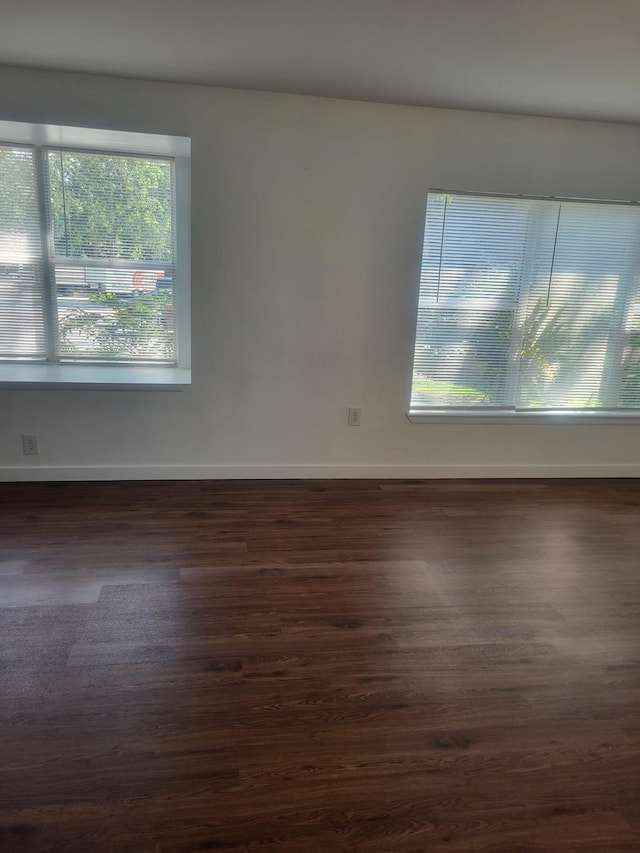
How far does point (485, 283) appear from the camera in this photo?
336 cm

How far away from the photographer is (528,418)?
3592 mm

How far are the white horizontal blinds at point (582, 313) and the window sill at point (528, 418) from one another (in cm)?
7

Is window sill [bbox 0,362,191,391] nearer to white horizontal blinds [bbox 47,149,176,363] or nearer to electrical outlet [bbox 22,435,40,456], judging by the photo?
white horizontal blinds [bbox 47,149,176,363]

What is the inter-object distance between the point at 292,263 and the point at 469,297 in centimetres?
118

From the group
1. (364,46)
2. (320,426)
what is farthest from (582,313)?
(364,46)

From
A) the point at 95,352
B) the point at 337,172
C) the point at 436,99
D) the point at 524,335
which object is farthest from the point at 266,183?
the point at 524,335

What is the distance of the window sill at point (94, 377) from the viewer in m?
3.03

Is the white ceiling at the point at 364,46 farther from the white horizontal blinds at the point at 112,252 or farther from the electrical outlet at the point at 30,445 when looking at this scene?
the electrical outlet at the point at 30,445

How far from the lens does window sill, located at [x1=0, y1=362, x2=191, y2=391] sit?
3.03 meters

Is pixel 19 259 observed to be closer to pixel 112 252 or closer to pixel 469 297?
pixel 112 252

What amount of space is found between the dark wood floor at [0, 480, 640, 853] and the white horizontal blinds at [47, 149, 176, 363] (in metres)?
1.07

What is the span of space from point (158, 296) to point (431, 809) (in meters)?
3.00

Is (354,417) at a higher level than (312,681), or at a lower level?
higher

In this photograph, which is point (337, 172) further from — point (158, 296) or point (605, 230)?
point (605, 230)
